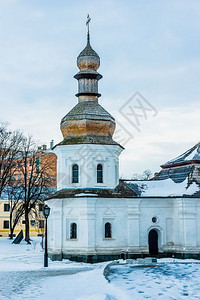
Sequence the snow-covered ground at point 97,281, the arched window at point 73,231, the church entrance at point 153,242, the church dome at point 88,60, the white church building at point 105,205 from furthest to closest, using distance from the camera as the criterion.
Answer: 1. the church dome at point 88,60
2. the church entrance at point 153,242
3. the arched window at point 73,231
4. the white church building at point 105,205
5. the snow-covered ground at point 97,281

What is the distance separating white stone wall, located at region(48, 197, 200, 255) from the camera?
24.3 metres

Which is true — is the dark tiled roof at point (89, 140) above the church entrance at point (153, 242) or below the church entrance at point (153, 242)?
above

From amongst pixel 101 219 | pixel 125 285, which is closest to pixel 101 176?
pixel 101 219

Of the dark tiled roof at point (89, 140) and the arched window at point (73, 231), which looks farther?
the dark tiled roof at point (89, 140)

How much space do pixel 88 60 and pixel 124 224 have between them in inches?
418

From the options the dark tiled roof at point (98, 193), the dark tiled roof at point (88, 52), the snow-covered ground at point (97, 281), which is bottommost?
the snow-covered ground at point (97, 281)

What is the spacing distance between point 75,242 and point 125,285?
9.48 m

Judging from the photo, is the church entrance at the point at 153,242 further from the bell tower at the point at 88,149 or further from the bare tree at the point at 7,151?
the bare tree at the point at 7,151

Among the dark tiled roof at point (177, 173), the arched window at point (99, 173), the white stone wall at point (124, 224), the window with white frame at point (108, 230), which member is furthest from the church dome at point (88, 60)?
the window with white frame at point (108, 230)

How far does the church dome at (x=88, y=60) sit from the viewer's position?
2773 cm

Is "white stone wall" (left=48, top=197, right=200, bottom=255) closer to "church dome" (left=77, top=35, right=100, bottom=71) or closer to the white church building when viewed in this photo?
the white church building

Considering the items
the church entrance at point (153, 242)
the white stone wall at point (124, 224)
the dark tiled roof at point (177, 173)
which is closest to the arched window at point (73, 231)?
the white stone wall at point (124, 224)

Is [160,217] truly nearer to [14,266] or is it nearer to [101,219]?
[101,219]

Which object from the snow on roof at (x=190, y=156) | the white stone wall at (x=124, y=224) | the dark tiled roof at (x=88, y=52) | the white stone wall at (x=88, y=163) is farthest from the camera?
the dark tiled roof at (x=88, y=52)
